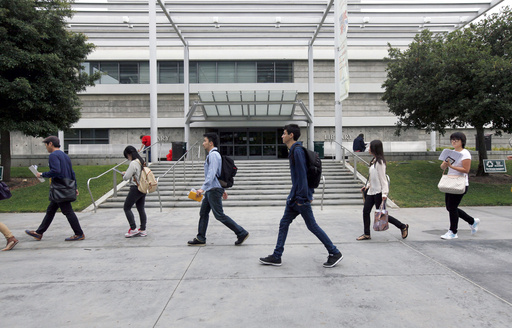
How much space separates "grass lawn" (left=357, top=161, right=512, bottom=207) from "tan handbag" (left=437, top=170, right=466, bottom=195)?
4.25 metres

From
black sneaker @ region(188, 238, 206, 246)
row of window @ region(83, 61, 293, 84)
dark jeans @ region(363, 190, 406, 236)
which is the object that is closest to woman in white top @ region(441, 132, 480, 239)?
dark jeans @ region(363, 190, 406, 236)

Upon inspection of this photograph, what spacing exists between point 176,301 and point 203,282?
1.83ft

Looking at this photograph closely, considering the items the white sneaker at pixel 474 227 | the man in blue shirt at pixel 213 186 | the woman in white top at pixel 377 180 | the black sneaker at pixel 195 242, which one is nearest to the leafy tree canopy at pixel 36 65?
the man in blue shirt at pixel 213 186

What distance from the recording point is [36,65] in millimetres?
11414

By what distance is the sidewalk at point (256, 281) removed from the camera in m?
3.07

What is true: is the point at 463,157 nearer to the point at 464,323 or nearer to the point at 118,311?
the point at 464,323

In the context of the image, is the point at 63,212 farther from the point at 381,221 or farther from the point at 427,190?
the point at 427,190

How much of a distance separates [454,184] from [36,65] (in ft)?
41.7

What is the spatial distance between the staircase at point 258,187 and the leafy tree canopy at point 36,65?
402 cm

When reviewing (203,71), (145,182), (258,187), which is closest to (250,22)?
(203,71)

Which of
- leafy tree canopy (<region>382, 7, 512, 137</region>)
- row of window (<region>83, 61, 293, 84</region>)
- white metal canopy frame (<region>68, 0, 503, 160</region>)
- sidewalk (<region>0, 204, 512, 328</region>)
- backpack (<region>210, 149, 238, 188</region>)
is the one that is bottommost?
sidewalk (<region>0, 204, 512, 328</region>)

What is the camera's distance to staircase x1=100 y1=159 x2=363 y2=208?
10.4 meters

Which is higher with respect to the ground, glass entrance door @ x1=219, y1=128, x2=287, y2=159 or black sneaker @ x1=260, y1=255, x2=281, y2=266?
glass entrance door @ x1=219, y1=128, x2=287, y2=159

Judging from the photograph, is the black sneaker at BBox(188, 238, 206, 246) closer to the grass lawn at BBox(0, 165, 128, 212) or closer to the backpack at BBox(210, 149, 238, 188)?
the backpack at BBox(210, 149, 238, 188)
